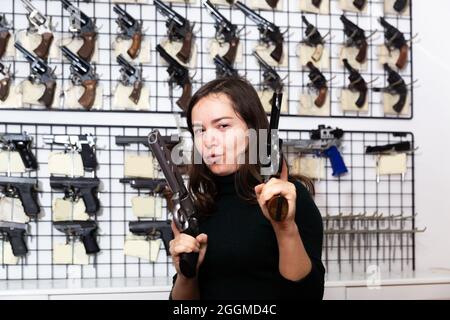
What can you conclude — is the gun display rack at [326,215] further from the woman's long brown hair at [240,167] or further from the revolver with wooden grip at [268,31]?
the woman's long brown hair at [240,167]

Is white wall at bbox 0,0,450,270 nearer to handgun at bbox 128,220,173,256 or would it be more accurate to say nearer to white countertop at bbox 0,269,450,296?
white countertop at bbox 0,269,450,296

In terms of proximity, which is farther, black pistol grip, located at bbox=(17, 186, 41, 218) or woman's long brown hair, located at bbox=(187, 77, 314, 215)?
black pistol grip, located at bbox=(17, 186, 41, 218)

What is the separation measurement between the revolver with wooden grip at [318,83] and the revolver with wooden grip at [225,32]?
0.30 metres

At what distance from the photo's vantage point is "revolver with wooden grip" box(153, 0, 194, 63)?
1.72 metres

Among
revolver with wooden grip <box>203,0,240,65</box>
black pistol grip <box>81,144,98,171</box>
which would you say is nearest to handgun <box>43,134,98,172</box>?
black pistol grip <box>81,144,98,171</box>

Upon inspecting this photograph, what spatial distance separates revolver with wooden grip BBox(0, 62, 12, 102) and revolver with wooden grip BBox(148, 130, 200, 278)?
1.10 m

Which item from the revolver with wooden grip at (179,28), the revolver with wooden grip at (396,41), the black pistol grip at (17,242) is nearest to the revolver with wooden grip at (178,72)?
the revolver with wooden grip at (179,28)

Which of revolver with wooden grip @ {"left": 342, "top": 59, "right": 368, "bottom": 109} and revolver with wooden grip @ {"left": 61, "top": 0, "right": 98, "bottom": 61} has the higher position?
revolver with wooden grip @ {"left": 61, "top": 0, "right": 98, "bottom": 61}

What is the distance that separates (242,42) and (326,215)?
28.9 inches

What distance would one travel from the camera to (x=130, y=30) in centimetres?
172

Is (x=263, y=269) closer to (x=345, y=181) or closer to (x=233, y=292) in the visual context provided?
(x=233, y=292)

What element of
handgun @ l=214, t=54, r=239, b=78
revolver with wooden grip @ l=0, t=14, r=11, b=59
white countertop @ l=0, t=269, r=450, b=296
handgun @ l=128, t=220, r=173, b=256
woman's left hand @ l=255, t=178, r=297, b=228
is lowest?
white countertop @ l=0, t=269, r=450, b=296

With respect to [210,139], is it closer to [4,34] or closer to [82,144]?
[82,144]

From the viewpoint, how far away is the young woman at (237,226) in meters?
0.74
